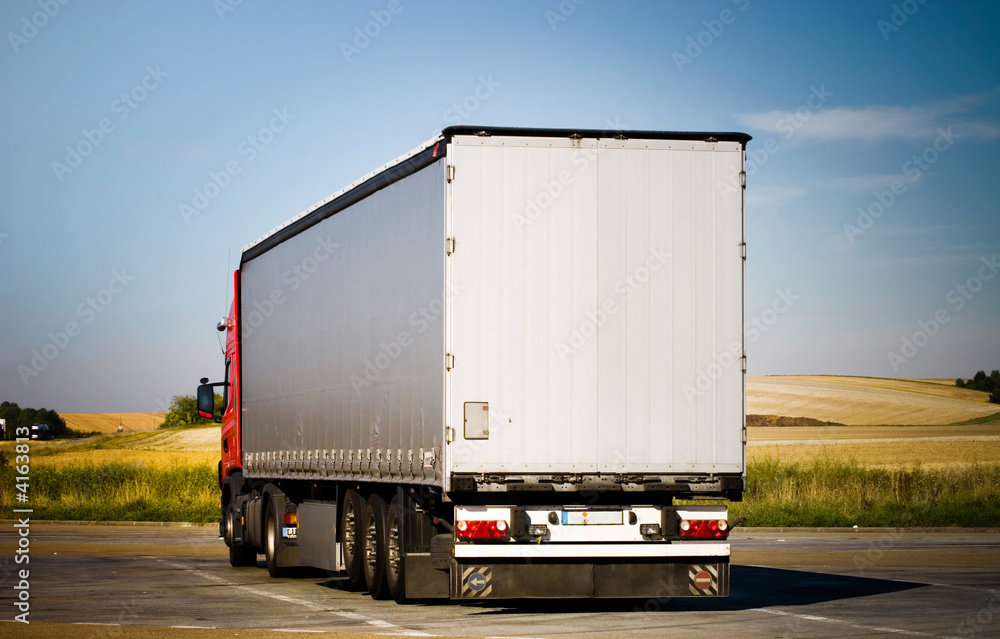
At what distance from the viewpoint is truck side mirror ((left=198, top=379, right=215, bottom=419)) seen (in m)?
24.6

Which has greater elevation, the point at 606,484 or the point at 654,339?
the point at 654,339

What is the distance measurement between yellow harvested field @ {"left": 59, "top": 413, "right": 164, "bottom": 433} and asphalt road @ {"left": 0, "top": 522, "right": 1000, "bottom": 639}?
153m

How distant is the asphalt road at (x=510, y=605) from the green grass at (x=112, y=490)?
50.0 ft

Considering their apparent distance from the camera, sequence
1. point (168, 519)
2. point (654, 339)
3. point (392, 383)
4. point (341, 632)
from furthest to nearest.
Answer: point (168, 519) < point (392, 383) < point (654, 339) < point (341, 632)

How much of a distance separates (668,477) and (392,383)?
326cm

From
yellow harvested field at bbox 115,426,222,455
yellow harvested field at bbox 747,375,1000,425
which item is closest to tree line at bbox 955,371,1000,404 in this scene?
yellow harvested field at bbox 747,375,1000,425

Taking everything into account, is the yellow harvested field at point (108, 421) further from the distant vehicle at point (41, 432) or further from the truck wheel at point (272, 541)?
the truck wheel at point (272, 541)

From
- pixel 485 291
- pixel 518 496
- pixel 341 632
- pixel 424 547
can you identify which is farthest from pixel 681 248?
pixel 341 632

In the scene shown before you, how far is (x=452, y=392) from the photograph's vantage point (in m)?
13.2

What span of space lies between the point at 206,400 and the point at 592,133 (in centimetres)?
1304

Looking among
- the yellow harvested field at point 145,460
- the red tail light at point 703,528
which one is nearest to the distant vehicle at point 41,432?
the yellow harvested field at point 145,460

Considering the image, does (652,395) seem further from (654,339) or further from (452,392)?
(452,392)

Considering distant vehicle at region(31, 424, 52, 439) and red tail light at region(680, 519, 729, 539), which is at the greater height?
red tail light at region(680, 519, 729, 539)

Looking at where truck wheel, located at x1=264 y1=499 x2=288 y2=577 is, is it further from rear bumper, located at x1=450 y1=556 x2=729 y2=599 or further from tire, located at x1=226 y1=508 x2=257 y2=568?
rear bumper, located at x1=450 y1=556 x2=729 y2=599
